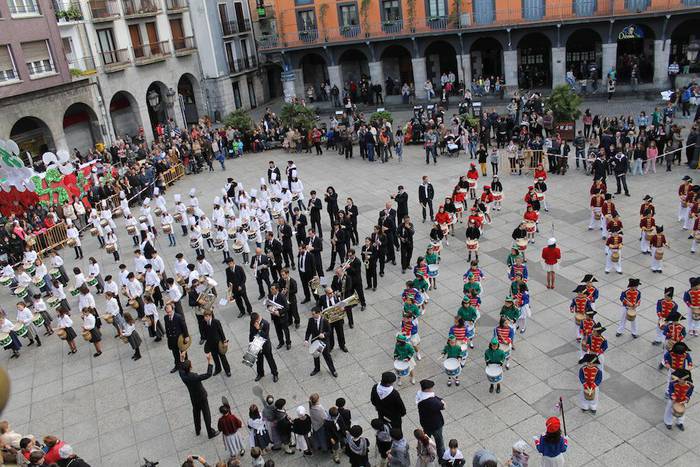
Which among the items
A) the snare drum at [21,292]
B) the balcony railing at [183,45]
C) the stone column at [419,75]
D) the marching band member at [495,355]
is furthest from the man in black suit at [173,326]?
the balcony railing at [183,45]

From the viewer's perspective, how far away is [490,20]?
38719mm

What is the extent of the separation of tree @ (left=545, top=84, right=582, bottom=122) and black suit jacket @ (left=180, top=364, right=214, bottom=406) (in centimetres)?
2167

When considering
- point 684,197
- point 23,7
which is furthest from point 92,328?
point 23,7

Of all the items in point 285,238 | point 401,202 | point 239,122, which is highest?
point 239,122

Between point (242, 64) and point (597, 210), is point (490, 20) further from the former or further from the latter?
point (597, 210)

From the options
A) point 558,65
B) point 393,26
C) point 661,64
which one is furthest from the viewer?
point 393,26

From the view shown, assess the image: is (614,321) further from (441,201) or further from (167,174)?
(167,174)

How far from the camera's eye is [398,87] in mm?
45594

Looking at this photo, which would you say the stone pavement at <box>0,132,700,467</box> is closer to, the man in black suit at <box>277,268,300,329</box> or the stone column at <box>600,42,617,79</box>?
the man in black suit at <box>277,268,300,329</box>

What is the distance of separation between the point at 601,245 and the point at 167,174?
20399 mm

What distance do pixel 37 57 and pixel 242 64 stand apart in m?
17.0

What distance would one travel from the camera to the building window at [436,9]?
39469 mm

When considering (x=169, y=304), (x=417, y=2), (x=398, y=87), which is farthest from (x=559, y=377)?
(x=398, y=87)

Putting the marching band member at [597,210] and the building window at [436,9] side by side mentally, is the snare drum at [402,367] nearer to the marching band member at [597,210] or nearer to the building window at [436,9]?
the marching band member at [597,210]
